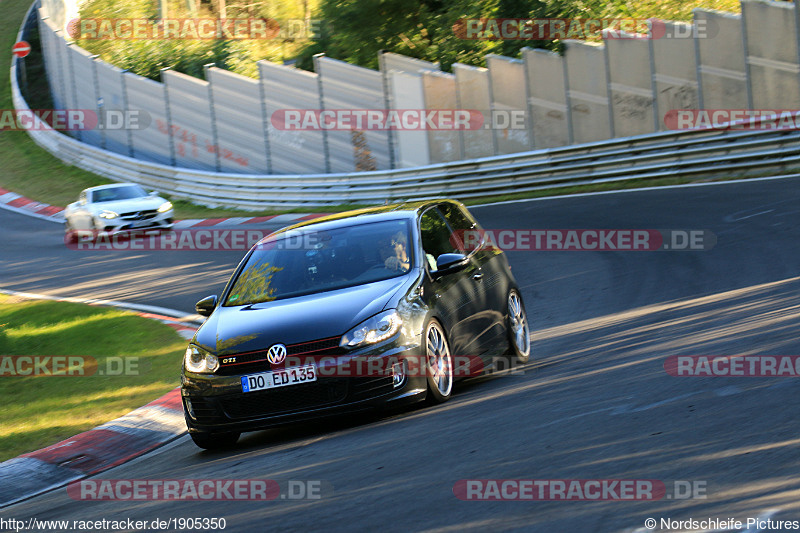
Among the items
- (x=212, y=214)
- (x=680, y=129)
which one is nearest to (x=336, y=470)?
(x=680, y=129)

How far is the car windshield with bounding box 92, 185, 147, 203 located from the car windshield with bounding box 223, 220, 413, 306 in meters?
17.9

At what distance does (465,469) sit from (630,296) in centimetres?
684

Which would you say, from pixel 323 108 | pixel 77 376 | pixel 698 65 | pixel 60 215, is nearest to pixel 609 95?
pixel 698 65

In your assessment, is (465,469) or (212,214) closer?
(465,469)

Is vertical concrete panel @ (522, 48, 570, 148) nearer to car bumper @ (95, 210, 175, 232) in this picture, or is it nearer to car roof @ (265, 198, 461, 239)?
car bumper @ (95, 210, 175, 232)

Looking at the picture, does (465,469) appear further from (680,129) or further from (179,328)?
(680,129)

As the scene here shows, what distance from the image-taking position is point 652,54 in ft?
74.1

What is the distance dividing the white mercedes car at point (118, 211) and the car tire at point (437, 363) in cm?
1822

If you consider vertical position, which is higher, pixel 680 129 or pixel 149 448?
pixel 149 448

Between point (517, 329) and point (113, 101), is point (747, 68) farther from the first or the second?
point (113, 101)

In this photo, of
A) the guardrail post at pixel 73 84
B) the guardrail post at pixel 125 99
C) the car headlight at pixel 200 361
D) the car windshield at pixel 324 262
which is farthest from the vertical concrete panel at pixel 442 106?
the guardrail post at pixel 73 84

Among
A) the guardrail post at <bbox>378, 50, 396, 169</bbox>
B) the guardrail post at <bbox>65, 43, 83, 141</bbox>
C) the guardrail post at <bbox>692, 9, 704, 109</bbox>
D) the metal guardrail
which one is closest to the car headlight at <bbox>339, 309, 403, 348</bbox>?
the metal guardrail

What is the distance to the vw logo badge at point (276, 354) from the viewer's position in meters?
7.21

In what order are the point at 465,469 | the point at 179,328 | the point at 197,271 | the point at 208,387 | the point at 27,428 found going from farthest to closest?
the point at 197,271, the point at 179,328, the point at 27,428, the point at 208,387, the point at 465,469
